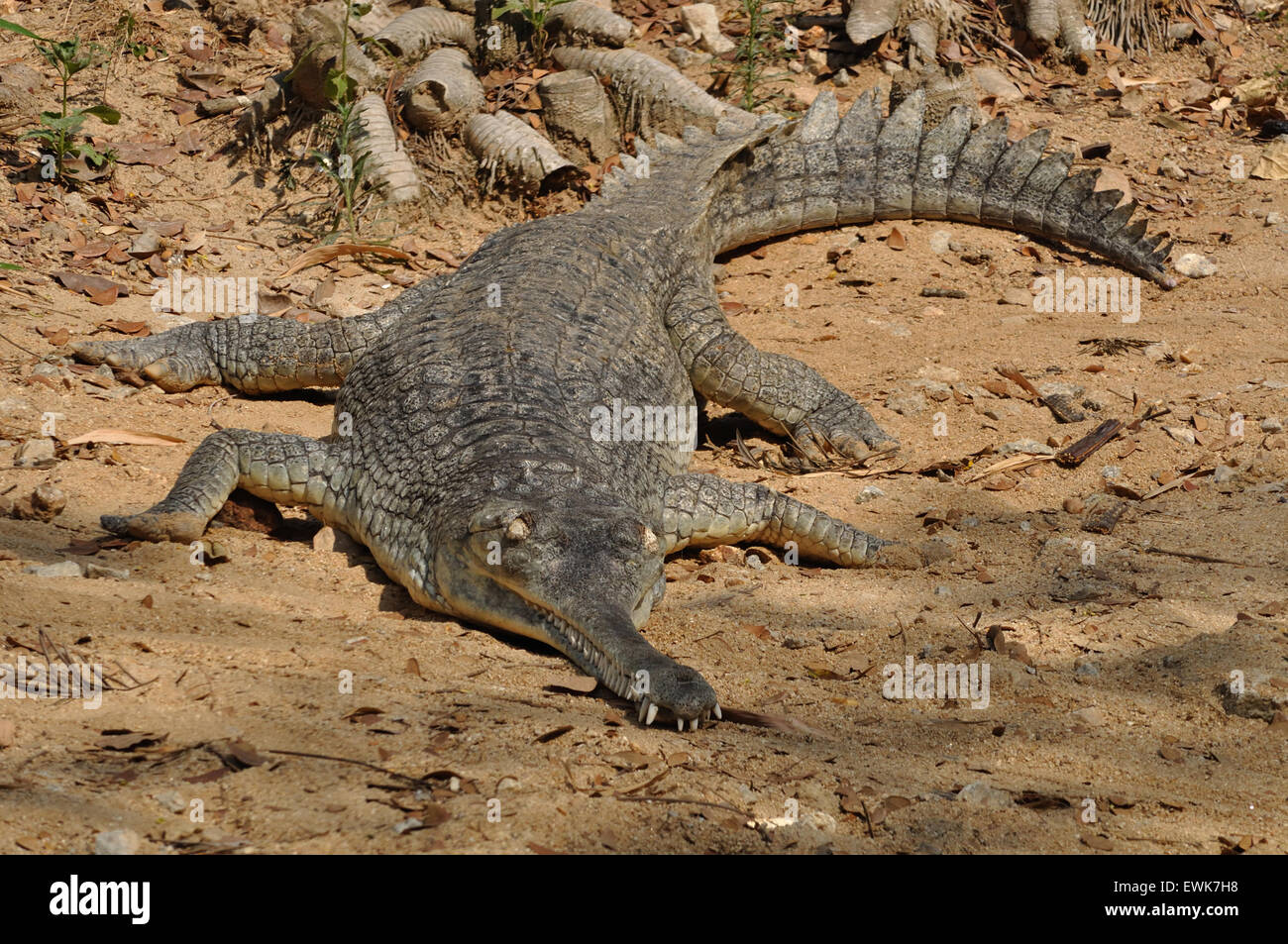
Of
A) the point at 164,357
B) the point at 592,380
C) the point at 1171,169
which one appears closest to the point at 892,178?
the point at 1171,169

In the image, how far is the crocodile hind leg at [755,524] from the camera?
5793mm

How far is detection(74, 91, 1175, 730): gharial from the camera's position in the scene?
4547mm

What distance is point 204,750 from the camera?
11.1 ft

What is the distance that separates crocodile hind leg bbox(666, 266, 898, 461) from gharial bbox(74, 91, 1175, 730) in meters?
0.01

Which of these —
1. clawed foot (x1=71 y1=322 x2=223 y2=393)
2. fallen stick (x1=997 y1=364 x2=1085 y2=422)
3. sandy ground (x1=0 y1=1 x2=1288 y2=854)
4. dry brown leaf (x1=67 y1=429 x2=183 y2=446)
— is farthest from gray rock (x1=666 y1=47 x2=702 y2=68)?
dry brown leaf (x1=67 y1=429 x2=183 y2=446)

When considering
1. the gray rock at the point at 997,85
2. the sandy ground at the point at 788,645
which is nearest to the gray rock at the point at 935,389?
the sandy ground at the point at 788,645

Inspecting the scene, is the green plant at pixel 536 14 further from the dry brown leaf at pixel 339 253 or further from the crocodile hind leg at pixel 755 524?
the crocodile hind leg at pixel 755 524

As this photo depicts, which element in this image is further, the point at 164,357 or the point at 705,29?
the point at 705,29

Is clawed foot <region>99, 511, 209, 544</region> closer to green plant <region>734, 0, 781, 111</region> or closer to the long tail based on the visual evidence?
the long tail

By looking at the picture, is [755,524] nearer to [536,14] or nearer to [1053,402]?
[1053,402]

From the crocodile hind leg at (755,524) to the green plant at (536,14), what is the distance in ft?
18.9

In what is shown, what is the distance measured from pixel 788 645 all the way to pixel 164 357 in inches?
168

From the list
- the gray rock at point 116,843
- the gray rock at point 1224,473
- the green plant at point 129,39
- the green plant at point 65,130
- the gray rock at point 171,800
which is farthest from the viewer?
the green plant at point 129,39

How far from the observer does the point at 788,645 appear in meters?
4.74
